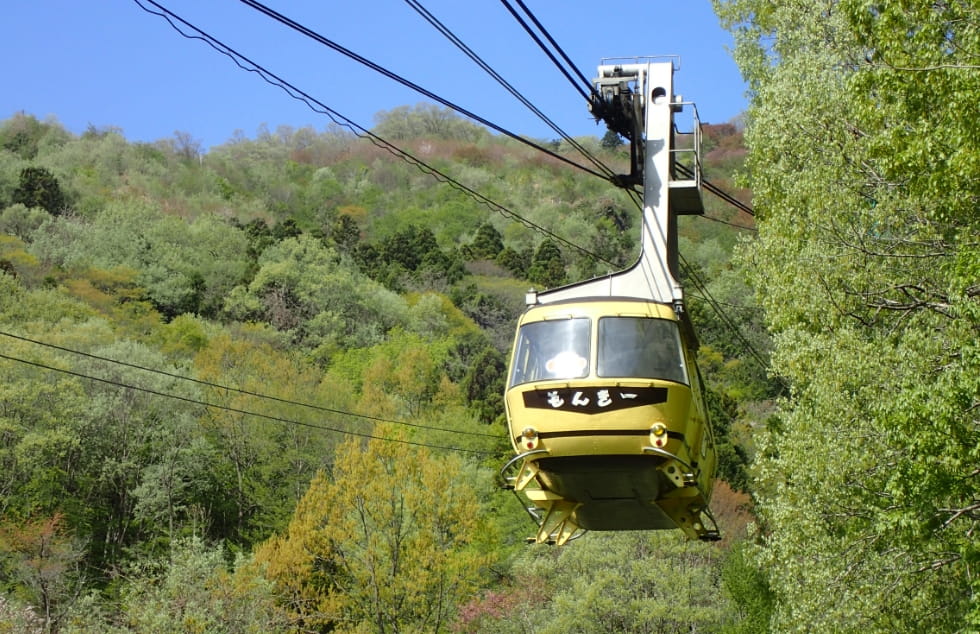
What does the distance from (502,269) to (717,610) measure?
141ft

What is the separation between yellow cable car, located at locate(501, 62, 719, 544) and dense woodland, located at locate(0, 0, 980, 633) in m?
1.94

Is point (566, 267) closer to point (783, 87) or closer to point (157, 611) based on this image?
point (157, 611)

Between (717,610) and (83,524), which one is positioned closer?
(717,610)

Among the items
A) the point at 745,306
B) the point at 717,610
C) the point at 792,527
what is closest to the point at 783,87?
the point at 792,527

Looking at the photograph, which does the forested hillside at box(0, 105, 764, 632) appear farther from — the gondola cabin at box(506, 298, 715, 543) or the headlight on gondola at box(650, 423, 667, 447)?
the headlight on gondola at box(650, 423, 667, 447)

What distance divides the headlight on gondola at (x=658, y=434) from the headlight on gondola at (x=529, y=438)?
103 cm

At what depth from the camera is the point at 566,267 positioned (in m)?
73.1

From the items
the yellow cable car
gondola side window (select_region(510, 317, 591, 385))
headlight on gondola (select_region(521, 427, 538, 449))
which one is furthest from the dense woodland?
headlight on gondola (select_region(521, 427, 538, 449))

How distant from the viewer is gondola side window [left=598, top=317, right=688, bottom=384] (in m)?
10.7

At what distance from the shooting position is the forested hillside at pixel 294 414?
33.7m

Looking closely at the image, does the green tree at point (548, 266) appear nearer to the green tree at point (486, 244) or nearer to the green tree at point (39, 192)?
the green tree at point (486, 244)

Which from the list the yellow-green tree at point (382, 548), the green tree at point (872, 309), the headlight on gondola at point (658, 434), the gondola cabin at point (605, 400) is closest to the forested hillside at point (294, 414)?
the yellow-green tree at point (382, 548)

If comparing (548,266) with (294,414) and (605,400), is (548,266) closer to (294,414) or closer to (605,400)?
(294,414)

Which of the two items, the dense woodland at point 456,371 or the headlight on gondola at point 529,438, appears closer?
the headlight on gondola at point 529,438
